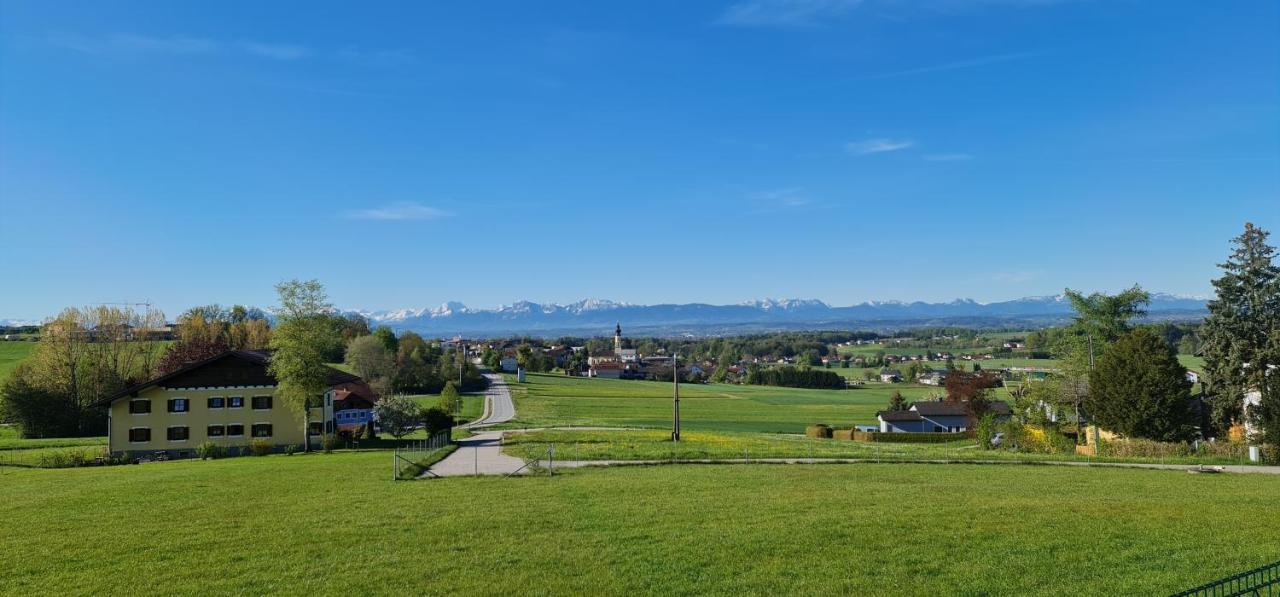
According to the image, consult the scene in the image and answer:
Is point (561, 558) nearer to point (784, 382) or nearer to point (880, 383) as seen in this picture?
point (784, 382)

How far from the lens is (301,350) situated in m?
55.7

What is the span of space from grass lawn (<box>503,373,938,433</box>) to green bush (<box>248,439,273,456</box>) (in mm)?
24610

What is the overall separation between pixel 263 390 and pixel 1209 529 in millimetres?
57978

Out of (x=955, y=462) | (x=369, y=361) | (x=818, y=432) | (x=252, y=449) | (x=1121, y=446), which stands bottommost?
(x=818, y=432)

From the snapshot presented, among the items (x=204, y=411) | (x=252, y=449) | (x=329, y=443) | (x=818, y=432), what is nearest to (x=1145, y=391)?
(x=818, y=432)

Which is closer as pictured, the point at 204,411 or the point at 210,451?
the point at 210,451

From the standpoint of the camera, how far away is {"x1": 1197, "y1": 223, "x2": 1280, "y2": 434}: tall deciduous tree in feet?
153

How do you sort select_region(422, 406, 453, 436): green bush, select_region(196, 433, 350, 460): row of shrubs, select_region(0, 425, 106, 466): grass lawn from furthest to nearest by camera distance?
select_region(422, 406, 453, 436): green bush → select_region(196, 433, 350, 460): row of shrubs → select_region(0, 425, 106, 466): grass lawn

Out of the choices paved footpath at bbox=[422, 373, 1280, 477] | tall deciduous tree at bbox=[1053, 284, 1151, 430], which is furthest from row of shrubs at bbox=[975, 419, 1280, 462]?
tall deciduous tree at bbox=[1053, 284, 1151, 430]

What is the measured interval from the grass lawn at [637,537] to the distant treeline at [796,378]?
125458 millimetres

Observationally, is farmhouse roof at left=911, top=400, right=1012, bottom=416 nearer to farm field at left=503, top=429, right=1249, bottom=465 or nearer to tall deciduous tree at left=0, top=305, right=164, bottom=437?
farm field at left=503, top=429, right=1249, bottom=465

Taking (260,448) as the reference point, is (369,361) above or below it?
above

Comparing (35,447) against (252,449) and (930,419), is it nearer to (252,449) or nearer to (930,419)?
(252,449)

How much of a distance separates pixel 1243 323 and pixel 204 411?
7129 centimetres
